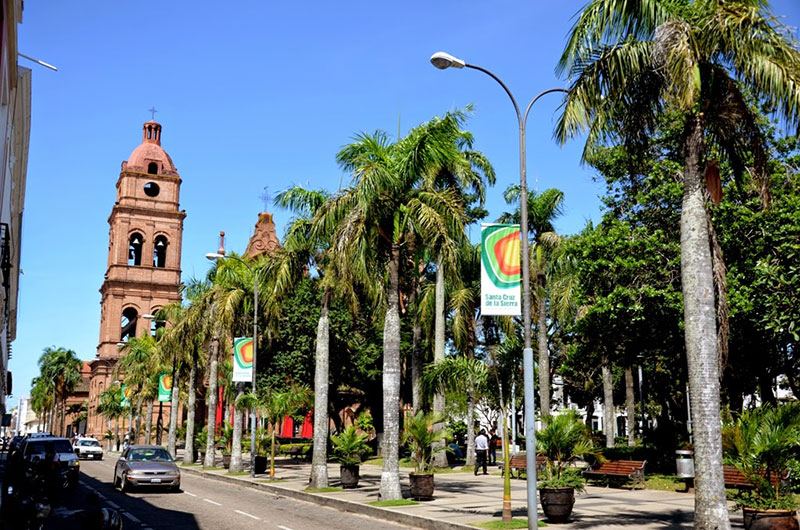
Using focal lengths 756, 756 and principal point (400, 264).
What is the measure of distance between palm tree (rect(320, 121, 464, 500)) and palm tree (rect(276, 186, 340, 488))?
2.96m

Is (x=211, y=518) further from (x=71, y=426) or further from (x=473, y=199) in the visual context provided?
(x=71, y=426)

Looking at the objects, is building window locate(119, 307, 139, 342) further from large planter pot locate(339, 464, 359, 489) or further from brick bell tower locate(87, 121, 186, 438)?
large planter pot locate(339, 464, 359, 489)

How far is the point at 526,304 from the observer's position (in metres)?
15.1

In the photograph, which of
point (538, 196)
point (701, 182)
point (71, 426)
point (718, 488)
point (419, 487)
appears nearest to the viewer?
point (718, 488)

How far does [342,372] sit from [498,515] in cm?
3002

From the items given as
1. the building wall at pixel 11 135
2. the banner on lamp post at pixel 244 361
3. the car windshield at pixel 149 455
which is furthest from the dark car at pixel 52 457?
the banner on lamp post at pixel 244 361

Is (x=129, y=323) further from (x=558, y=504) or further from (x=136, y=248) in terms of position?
(x=558, y=504)

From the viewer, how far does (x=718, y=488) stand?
40.5 feet

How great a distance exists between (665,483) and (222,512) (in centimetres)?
1362

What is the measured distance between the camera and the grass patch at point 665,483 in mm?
22750

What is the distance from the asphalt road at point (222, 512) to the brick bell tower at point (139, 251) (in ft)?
207

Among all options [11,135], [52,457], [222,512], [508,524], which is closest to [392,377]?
[222,512]

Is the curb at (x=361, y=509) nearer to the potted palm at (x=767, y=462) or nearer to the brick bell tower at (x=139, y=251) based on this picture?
the potted palm at (x=767, y=462)

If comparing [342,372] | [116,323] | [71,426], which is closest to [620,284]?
[342,372]
